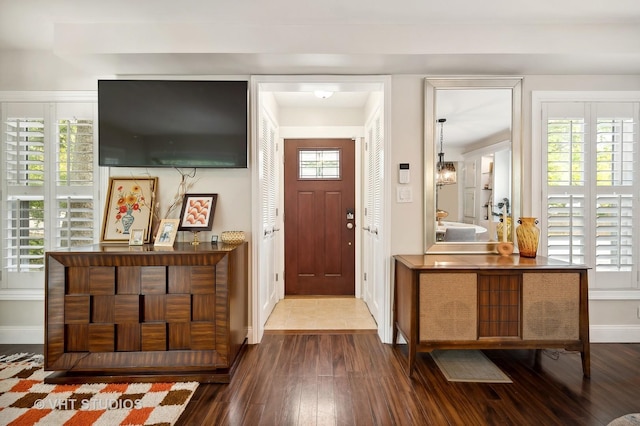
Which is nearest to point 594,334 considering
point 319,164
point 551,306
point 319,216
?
point 551,306

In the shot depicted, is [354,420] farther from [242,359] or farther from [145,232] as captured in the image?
[145,232]

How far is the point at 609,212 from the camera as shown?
2.98 m

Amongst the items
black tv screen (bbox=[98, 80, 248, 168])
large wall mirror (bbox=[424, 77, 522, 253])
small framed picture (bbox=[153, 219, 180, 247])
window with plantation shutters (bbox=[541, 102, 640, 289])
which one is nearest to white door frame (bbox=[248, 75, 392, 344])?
black tv screen (bbox=[98, 80, 248, 168])

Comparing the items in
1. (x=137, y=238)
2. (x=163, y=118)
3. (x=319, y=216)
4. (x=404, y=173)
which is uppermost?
(x=163, y=118)

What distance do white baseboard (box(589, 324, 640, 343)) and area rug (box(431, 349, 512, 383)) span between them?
1.12m

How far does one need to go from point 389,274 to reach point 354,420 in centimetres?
128

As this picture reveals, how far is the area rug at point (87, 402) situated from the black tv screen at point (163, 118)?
1634mm

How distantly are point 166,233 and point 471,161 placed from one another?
2541 millimetres

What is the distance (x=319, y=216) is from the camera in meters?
4.45

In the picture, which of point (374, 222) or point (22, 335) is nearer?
point (22, 335)

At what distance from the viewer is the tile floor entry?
3.37m

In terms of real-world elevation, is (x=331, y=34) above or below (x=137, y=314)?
above

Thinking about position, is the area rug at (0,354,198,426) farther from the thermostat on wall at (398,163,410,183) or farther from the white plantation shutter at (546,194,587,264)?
the white plantation shutter at (546,194,587,264)

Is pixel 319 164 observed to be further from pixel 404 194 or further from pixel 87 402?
pixel 87 402
